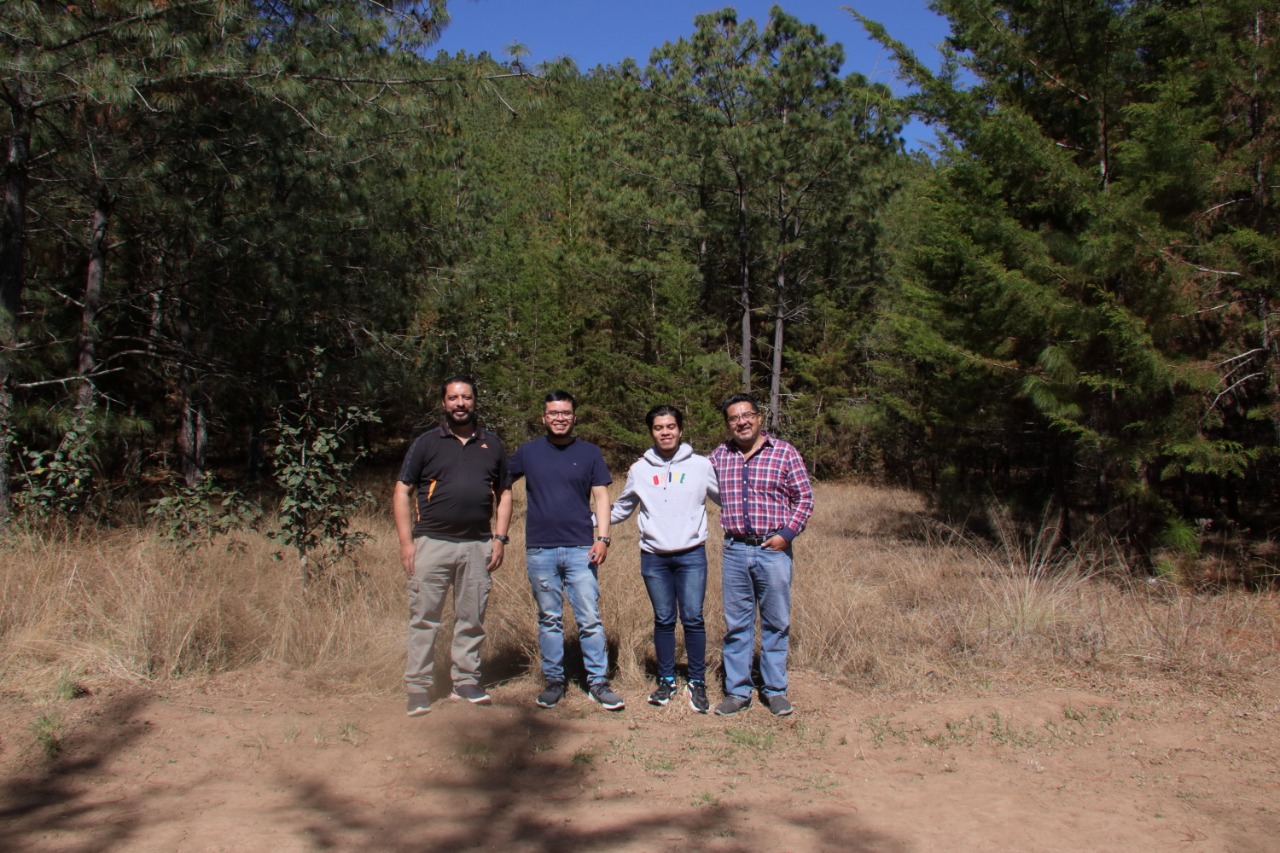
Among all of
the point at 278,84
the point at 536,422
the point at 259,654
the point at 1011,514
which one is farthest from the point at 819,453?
the point at 259,654

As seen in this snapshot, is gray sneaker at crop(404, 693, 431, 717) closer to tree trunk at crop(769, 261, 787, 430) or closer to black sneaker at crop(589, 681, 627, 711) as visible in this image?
black sneaker at crop(589, 681, 627, 711)

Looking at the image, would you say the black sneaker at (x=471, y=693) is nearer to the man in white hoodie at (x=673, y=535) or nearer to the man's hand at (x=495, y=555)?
the man's hand at (x=495, y=555)

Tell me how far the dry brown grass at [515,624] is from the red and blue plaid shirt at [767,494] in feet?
4.33

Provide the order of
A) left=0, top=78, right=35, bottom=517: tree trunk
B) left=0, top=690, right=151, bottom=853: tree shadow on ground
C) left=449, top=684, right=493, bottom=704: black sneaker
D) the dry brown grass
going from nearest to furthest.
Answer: left=0, top=690, right=151, bottom=853: tree shadow on ground, left=449, top=684, right=493, bottom=704: black sneaker, the dry brown grass, left=0, top=78, right=35, bottom=517: tree trunk

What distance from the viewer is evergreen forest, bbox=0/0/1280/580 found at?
799cm

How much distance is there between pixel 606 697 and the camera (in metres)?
5.22

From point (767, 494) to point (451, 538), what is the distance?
176cm

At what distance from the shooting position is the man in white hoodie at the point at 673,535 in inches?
201

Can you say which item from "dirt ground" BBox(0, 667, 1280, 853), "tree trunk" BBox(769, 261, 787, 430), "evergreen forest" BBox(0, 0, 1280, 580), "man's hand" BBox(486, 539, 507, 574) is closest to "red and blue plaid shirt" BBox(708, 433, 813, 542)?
"dirt ground" BBox(0, 667, 1280, 853)

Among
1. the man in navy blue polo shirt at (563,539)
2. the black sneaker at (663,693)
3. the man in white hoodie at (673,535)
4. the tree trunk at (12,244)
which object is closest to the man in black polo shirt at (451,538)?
the man in navy blue polo shirt at (563,539)

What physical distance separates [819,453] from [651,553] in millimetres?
18996

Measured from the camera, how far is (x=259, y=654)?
589 centimetres

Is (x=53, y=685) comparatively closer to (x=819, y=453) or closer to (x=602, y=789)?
(x=602, y=789)

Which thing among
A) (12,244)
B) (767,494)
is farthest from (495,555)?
(12,244)
